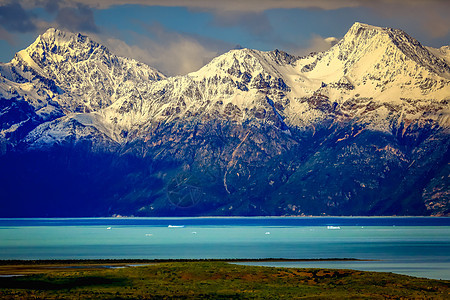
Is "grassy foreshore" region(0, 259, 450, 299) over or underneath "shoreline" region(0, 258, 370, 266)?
underneath

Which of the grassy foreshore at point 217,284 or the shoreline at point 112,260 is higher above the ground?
the shoreline at point 112,260

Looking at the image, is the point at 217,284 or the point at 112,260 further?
the point at 112,260

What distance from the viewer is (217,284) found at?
385 feet

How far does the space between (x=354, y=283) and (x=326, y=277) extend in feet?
20.2

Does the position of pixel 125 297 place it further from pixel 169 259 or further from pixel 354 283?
pixel 169 259

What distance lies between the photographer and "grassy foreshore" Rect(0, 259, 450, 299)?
106 metres

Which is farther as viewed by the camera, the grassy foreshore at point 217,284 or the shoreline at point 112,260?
the shoreline at point 112,260

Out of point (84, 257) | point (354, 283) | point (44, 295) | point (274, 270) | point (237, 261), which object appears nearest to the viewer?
point (44, 295)

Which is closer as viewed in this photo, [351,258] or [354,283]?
[354,283]

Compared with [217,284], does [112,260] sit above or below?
above

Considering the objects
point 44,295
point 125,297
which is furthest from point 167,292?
point 44,295

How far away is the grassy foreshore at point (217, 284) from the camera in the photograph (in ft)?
347

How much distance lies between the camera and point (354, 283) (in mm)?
118688

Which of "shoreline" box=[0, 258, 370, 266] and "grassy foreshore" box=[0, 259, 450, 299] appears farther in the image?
"shoreline" box=[0, 258, 370, 266]
